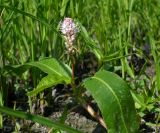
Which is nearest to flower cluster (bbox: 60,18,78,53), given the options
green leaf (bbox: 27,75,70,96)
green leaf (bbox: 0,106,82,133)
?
green leaf (bbox: 27,75,70,96)

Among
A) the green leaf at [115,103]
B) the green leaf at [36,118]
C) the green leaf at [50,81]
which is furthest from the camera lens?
the green leaf at [50,81]

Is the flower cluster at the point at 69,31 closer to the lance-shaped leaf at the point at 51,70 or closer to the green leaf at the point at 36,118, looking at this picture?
the lance-shaped leaf at the point at 51,70

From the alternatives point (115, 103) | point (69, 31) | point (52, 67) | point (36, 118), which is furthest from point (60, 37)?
point (36, 118)

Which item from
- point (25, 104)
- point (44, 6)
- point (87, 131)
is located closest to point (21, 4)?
point (44, 6)

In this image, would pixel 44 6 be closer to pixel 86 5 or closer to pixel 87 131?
pixel 87 131

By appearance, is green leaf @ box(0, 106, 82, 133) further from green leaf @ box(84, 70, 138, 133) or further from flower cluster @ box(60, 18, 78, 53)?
flower cluster @ box(60, 18, 78, 53)

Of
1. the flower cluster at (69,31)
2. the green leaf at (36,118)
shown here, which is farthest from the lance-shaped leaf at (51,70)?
the green leaf at (36,118)

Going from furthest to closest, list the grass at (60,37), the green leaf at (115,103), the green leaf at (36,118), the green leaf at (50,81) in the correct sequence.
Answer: the grass at (60,37) < the green leaf at (50,81) < the green leaf at (115,103) < the green leaf at (36,118)

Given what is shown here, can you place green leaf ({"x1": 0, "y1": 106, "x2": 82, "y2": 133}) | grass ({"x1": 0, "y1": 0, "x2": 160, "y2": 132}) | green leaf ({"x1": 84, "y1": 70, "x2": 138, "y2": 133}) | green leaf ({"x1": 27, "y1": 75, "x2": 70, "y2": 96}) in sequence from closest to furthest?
1. green leaf ({"x1": 0, "y1": 106, "x2": 82, "y2": 133})
2. green leaf ({"x1": 84, "y1": 70, "x2": 138, "y2": 133})
3. green leaf ({"x1": 27, "y1": 75, "x2": 70, "y2": 96})
4. grass ({"x1": 0, "y1": 0, "x2": 160, "y2": 132})
